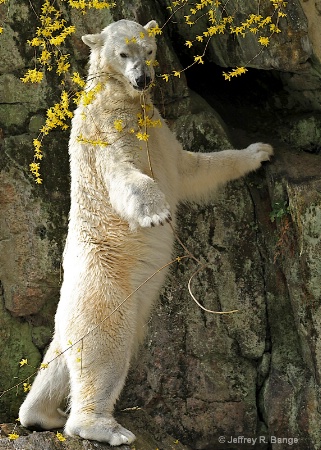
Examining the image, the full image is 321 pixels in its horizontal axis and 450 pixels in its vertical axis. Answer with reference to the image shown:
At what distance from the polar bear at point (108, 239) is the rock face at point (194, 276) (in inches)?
31.8

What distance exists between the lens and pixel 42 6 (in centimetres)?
880

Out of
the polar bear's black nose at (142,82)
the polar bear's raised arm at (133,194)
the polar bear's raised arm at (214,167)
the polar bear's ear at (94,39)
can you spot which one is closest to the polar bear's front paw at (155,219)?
the polar bear's raised arm at (133,194)

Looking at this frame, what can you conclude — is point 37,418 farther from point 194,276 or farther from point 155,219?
point 155,219

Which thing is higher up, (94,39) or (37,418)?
(94,39)

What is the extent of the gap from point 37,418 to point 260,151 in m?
3.26

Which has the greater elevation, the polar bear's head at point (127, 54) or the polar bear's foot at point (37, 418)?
the polar bear's head at point (127, 54)

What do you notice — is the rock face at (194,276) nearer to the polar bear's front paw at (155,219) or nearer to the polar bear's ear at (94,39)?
the polar bear's ear at (94,39)

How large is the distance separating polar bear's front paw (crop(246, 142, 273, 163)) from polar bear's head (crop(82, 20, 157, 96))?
4.90ft

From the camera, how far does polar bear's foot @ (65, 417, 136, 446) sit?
7.19 metres

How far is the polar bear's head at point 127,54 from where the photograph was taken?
295 inches

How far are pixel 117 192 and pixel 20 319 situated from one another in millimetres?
2104

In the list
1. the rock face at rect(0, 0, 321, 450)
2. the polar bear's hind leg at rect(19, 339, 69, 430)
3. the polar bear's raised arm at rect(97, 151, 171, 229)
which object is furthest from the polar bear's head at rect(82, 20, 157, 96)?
the polar bear's hind leg at rect(19, 339, 69, 430)

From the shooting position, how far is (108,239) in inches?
305

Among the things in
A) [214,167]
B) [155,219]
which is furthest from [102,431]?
[214,167]
